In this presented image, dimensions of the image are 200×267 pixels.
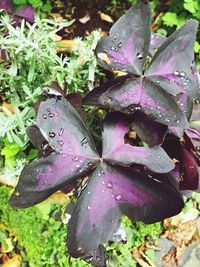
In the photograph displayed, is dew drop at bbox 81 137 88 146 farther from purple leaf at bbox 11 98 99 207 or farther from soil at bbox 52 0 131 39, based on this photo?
soil at bbox 52 0 131 39

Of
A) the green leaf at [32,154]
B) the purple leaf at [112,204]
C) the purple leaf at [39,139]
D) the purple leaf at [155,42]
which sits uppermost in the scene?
the purple leaf at [155,42]

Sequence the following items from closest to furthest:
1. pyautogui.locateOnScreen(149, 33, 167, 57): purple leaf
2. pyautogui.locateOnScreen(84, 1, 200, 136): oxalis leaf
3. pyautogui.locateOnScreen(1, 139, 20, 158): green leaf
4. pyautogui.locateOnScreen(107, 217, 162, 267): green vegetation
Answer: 1. pyautogui.locateOnScreen(84, 1, 200, 136): oxalis leaf
2. pyautogui.locateOnScreen(149, 33, 167, 57): purple leaf
3. pyautogui.locateOnScreen(1, 139, 20, 158): green leaf
4. pyautogui.locateOnScreen(107, 217, 162, 267): green vegetation

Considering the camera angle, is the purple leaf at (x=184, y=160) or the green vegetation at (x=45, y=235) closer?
the purple leaf at (x=184, y=160)

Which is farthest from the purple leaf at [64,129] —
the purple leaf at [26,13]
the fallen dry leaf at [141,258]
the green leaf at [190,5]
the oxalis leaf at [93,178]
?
the green leaf at [190,5]

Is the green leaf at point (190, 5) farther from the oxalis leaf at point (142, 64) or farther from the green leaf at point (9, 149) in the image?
the green leaf at point (9, 149)

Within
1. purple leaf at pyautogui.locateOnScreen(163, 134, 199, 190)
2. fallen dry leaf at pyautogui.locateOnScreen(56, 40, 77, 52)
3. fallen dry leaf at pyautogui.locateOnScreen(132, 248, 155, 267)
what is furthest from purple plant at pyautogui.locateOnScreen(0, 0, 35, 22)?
fallen dry leaf at pyautogui.locateOnScreen(132, 248, 155, 267)

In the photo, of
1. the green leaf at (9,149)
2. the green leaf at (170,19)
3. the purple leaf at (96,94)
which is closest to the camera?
the purple leaf at (96,94)
